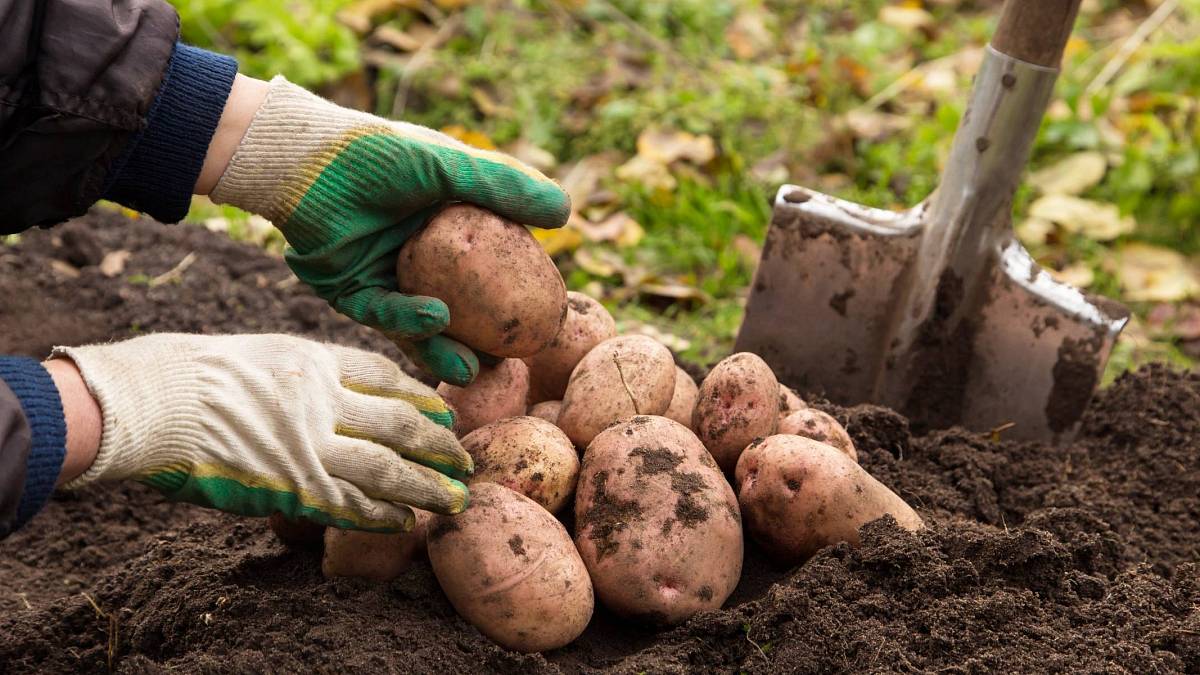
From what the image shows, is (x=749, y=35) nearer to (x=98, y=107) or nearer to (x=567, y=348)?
(x=567, y=348)

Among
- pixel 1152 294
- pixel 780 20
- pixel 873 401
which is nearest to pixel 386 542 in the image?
pixel 873 401

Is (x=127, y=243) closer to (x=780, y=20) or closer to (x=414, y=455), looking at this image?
(x=414, y=455)

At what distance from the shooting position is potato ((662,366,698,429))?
8.23ft

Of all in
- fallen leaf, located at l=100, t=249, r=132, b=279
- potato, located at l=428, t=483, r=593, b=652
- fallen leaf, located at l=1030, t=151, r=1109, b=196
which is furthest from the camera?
fallen leaf, located at l=1030, t=151, r=1109, b=196

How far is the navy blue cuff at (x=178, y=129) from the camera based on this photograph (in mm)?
2160

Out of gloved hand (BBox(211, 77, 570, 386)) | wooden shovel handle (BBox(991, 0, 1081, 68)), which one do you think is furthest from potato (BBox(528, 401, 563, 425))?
wooden shovel handle (BBox(991, 0, 1081, 68))

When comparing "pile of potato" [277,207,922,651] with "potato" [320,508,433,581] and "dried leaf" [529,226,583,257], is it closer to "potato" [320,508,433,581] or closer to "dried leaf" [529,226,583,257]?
"potato" [320,508,433,581]

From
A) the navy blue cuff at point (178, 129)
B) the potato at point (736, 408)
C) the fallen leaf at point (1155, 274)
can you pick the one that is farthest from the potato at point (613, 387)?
the fallen leaf at point (1155, 274)

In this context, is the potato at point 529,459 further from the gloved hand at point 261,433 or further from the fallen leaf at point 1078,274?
the fallen leaf at point 1078,274

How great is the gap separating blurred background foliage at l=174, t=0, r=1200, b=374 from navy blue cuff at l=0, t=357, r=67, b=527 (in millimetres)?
2134

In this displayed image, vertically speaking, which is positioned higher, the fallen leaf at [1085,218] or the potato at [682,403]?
the fallen leaf at [1085,218]

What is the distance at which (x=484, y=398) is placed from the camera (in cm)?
237

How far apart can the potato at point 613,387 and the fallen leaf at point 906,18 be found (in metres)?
3.83

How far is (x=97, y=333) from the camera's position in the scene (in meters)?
3.35
